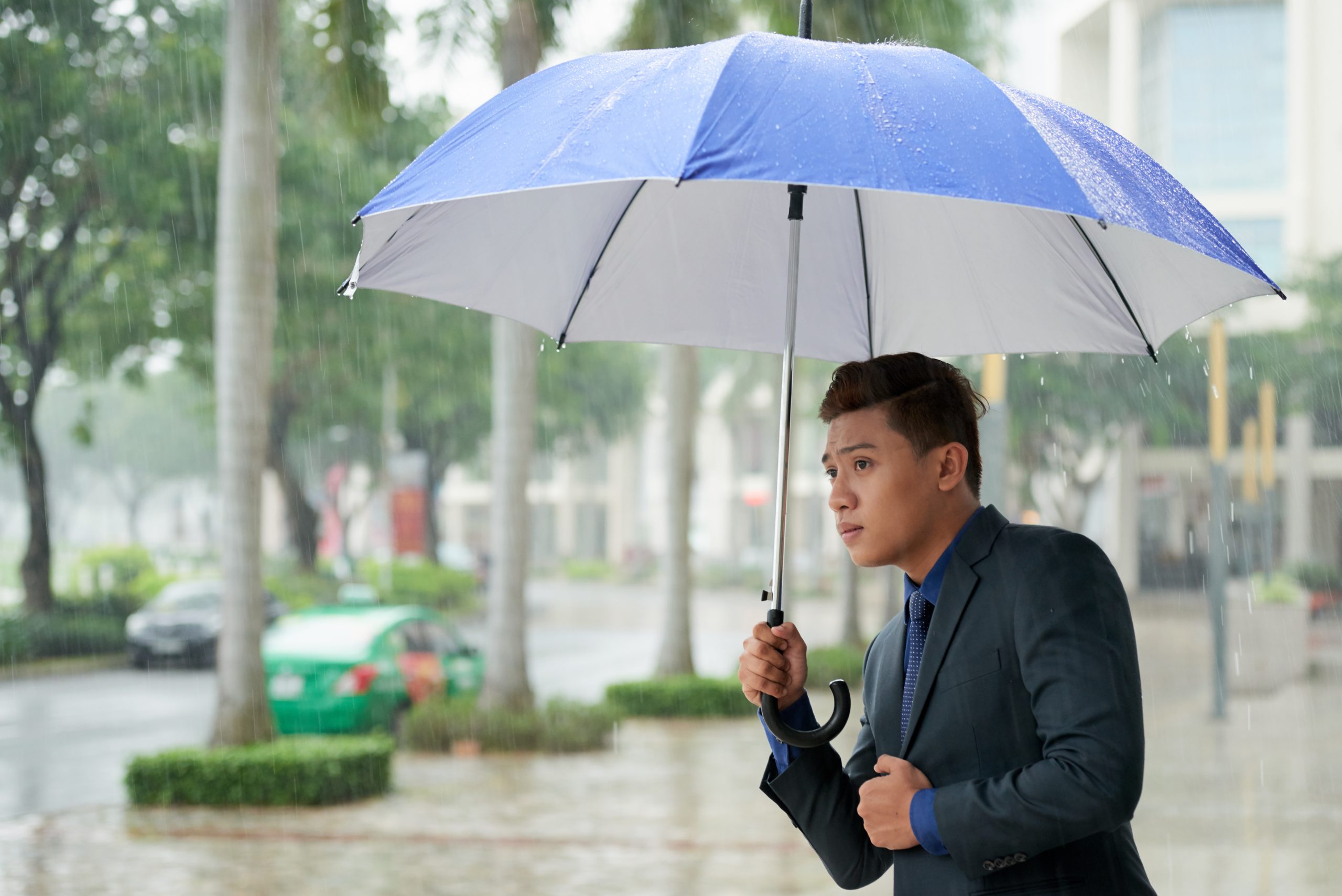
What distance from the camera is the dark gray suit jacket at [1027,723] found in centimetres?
A: 206

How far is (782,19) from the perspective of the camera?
14.1m

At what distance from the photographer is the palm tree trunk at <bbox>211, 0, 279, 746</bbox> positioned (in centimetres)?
1052

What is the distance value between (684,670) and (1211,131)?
38840 mm

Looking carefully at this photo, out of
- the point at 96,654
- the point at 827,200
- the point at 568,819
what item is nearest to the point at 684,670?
the point at 568,819

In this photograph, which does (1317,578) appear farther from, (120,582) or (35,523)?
(35,523)

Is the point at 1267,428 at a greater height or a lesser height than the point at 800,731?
greater

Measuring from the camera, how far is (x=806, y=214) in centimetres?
357

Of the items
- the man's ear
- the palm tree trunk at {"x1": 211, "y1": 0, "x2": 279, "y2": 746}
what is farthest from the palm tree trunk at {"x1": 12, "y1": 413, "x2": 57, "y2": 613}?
the man's ear

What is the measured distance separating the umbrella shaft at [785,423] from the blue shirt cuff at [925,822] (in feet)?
1.70

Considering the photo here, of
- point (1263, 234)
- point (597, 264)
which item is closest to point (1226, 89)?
point (1263, 234)

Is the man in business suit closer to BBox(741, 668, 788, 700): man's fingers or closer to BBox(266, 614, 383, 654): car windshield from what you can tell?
BBox(741, 668, 788, 700): man's fingers

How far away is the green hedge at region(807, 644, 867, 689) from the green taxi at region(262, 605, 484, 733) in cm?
512

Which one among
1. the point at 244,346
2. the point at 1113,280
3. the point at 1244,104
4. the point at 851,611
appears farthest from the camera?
the point at 1244,104

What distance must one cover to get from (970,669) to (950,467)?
363mm
